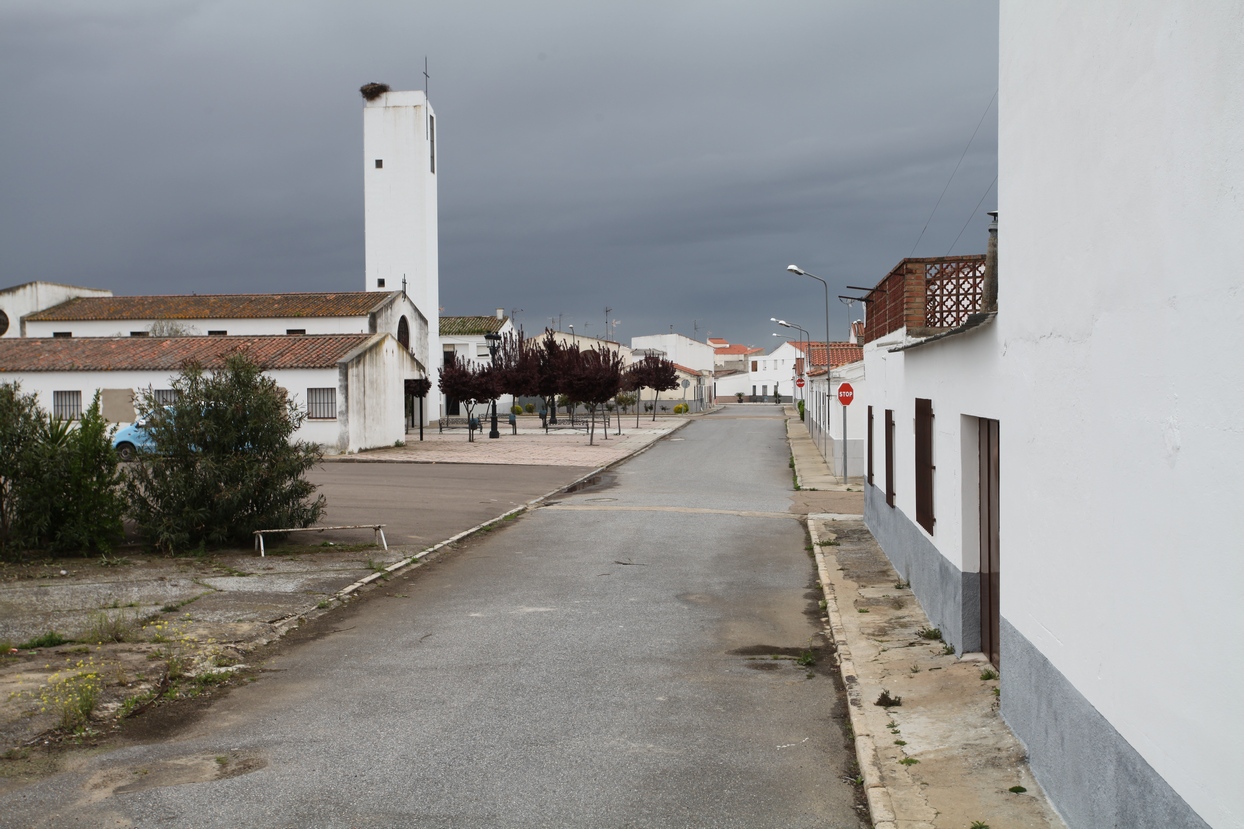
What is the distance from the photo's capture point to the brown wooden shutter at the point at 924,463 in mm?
9461

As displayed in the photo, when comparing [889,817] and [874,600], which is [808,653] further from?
[889,817]

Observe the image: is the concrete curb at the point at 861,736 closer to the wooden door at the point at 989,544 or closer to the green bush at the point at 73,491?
the wooden door at the point at 989,544

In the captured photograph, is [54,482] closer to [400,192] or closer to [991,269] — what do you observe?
[991,269]

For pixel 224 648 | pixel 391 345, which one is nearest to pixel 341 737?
pixel 224 648

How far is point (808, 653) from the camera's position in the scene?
8.80 meters

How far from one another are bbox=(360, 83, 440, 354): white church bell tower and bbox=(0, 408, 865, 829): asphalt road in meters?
43.1

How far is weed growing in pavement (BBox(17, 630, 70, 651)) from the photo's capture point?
8695 mm

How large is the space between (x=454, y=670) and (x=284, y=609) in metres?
3.08

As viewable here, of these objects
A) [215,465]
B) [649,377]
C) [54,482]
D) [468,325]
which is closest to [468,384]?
[649,377]

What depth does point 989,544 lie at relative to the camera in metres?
7.66

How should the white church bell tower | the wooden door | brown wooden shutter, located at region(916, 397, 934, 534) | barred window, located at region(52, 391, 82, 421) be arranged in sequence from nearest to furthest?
1. the wooden door
2. brown wooden shutter, located at region(916, 397, 934, 534)
3. barred window, located at region(52, 391, 82, 421)
4. the white church bell tower

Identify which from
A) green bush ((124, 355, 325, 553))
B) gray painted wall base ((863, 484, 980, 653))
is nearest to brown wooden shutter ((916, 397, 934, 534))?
gray painted wall base ((863, 484, 980, 653))

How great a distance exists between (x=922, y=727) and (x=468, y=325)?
68.8 metres

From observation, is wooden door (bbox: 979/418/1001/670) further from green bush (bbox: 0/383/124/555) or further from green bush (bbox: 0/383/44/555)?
green bush (bbox: 0/383/44/555)
